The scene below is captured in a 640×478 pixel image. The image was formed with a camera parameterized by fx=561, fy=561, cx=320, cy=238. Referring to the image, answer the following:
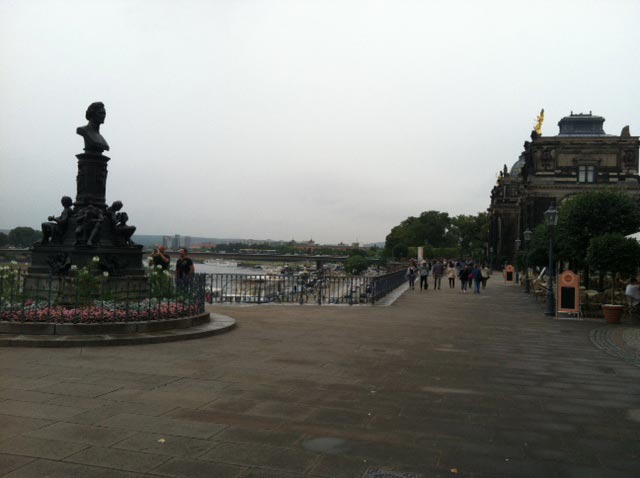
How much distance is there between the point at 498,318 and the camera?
18688 millimetres

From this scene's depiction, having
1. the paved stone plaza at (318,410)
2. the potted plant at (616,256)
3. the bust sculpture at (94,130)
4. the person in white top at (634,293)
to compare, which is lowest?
the paved stone plaza at (318,410)

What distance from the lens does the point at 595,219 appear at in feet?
74.8

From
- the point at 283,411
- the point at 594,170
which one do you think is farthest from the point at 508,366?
the point at 594,170

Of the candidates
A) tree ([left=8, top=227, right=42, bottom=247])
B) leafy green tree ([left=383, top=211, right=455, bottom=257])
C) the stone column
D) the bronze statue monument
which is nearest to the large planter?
the bronze statue monument

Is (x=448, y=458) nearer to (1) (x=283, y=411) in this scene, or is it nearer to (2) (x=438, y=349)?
(1) (x=283, y=411)

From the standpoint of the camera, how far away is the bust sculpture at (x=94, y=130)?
1436 centimetres

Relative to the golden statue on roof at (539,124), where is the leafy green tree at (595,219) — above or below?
below

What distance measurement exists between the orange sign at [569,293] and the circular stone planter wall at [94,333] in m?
12.6

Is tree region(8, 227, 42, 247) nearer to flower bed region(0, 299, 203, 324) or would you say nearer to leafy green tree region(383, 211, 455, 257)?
flower bed region(0, 299, 203, 324)

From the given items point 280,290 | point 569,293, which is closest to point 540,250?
point 569,293

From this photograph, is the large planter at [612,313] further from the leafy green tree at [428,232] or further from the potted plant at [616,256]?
the leafy green tree at [428,232]

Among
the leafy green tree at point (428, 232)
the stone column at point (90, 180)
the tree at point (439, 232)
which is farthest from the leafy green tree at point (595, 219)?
the leafy green tree at point (428, 232)

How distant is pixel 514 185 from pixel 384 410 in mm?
82146

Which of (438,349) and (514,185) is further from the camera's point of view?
(514,185)
